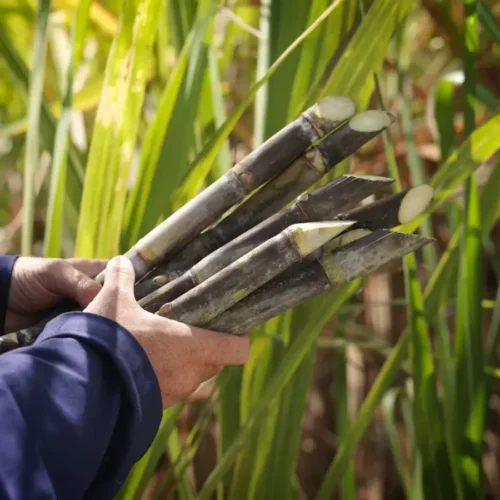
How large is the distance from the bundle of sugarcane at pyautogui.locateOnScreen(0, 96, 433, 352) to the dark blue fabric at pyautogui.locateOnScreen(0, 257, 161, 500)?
0.19ft

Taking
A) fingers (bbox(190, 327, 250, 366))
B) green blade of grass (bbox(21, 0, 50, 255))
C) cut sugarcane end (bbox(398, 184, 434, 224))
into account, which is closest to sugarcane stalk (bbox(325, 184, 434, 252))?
cut sugarcane end (bbox(398, 184, 434, 224))

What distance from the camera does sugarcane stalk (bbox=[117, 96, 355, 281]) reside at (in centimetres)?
42

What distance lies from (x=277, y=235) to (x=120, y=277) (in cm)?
10

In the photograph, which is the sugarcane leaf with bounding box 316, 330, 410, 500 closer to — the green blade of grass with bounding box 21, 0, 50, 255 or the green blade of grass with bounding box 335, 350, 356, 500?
the green blade of grass with bounding box 335, 350, 356, 500

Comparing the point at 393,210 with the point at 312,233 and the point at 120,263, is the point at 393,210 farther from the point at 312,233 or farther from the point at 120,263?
the point at 120,263

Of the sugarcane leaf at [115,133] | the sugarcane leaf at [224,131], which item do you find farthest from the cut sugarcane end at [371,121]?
the sugarcane leaf at [115,133]

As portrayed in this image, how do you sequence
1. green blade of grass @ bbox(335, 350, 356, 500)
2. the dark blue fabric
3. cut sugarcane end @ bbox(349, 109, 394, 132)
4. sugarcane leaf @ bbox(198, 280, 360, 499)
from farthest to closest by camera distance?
green blade of grass @ bbox(335, 350, 356, 500) < sugarcane leaf @ bbox(198, 280, 360, 499) < cut sugarcane end @ bbox(349, 109, 394, 132) < the dark blue fabric

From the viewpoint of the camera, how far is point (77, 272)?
0.46 m

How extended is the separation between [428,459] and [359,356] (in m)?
0.31

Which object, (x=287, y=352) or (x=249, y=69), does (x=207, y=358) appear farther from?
(x=249, y=69)

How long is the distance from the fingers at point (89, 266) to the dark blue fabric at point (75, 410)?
4.5 inches

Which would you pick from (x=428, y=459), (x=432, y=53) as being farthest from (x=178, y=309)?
(x=432, y=53)

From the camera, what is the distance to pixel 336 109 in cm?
42

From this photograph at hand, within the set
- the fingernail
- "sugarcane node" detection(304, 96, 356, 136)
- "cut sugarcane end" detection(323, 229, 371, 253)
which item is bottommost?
"cut sugarcane end" detection(323, 229, 371, 253)
